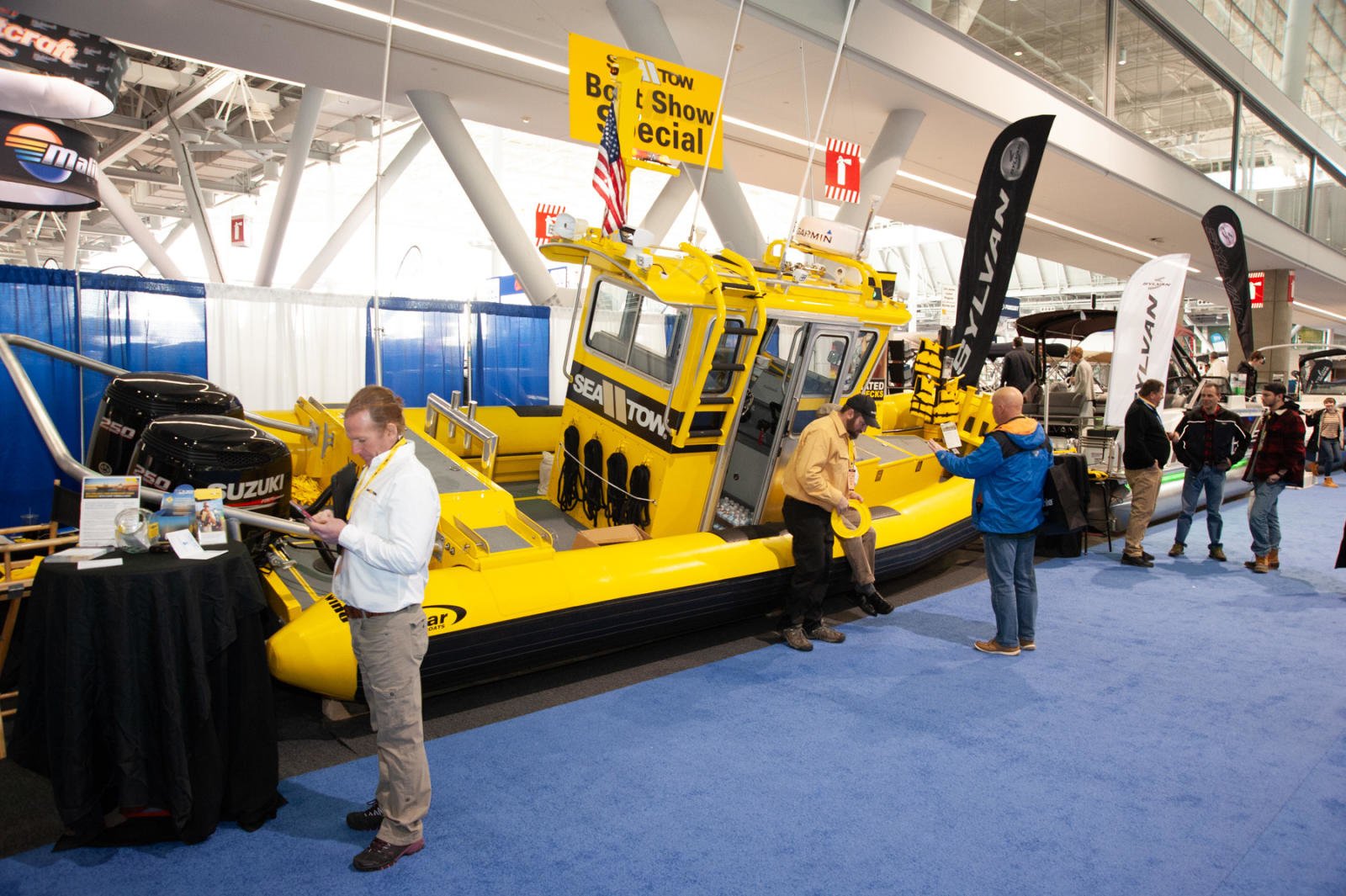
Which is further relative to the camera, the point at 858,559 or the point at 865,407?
the point at 858,559

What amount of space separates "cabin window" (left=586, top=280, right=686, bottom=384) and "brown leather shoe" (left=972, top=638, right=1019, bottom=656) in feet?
8.12

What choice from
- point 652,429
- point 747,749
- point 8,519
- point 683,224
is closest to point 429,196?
point 683,224

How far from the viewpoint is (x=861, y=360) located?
5.86m

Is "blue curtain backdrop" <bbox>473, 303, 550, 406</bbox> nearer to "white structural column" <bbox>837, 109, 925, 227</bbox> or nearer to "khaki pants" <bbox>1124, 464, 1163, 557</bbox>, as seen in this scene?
"white structural column" <bbox>837, 109, 925, 227</bbox>

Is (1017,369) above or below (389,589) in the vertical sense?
above

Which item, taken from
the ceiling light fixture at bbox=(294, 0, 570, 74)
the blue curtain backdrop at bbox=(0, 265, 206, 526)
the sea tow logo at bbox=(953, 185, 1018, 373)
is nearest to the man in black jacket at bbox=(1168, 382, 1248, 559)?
the sea tow logo at bbox=(953, 185, 1018, 373)

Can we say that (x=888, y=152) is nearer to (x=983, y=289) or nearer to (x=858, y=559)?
(x=983, y=289)

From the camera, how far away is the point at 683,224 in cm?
2831

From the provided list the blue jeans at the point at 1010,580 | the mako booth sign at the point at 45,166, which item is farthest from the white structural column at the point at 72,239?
the blue jeans at the point at 1010,580

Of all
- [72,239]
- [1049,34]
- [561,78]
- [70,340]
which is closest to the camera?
[70,340]

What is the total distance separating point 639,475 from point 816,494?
1.11m

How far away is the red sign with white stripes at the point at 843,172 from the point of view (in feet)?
27.8

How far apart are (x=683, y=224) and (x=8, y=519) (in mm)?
24306

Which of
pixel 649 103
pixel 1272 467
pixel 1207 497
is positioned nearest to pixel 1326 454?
pixel 1207 497
